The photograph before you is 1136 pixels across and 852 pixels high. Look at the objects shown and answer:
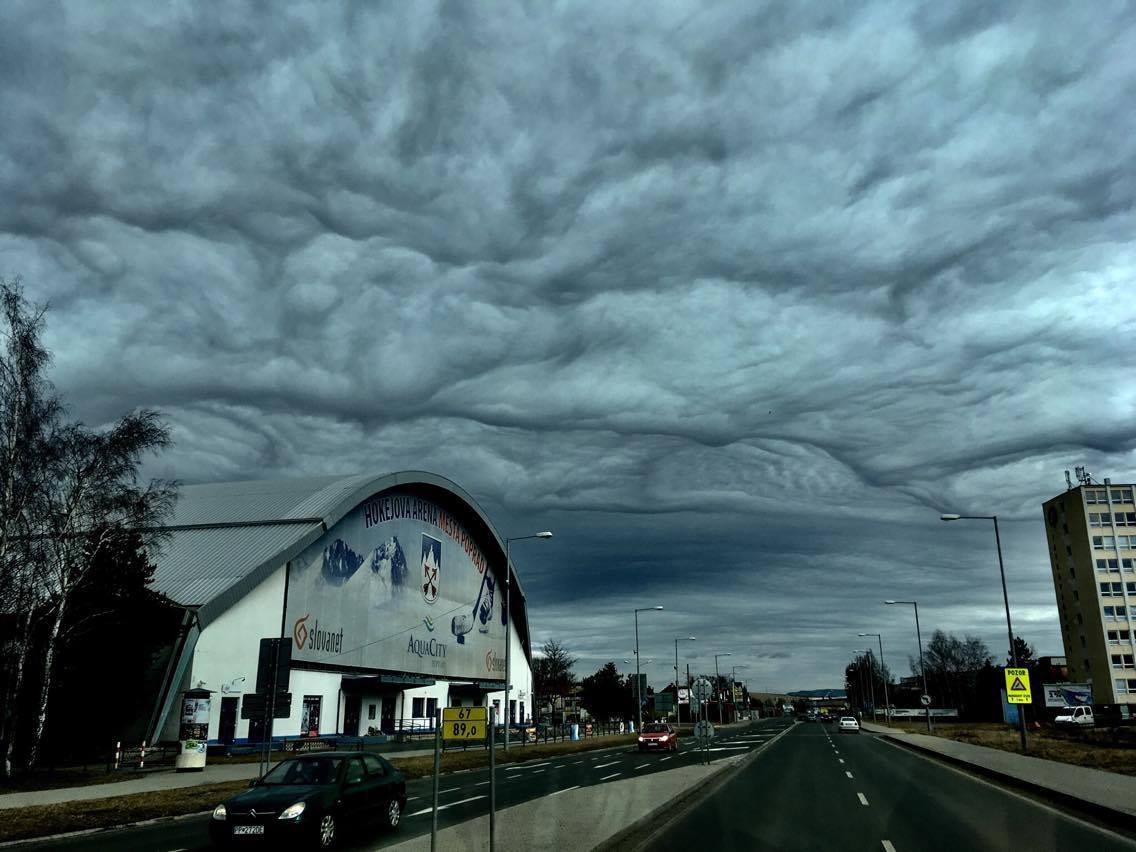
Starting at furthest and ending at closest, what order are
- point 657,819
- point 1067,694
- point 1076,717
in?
point 1067,694 < point 1076,717 < point 657,819

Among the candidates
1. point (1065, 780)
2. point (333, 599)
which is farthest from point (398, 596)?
point (1065, 780)

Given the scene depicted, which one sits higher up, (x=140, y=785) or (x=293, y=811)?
(x=293, y=811)

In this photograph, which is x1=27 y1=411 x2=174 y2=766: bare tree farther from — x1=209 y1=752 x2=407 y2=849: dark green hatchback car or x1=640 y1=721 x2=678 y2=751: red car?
x1=640 y1=721 x2=678 y2=751: red car

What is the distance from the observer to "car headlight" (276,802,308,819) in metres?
12.7

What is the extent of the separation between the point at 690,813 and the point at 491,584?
6045cm

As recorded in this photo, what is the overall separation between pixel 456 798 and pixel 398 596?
1483 inches

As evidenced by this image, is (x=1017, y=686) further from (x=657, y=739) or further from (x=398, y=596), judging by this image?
(x=398, y=596)

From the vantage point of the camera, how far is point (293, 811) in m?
12.8

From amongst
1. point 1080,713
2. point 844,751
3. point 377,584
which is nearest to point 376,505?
point 377,584

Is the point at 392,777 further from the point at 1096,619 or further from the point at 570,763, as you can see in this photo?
the point at 1096,619

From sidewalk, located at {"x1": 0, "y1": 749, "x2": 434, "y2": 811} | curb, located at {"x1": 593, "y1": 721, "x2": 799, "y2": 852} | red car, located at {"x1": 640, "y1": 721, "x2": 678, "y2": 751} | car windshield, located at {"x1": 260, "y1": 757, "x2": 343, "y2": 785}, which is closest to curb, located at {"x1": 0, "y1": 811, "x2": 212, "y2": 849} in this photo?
sidewalk, located at {"x1": 0, "y1": 749, "x2": 434, "y2": 811}

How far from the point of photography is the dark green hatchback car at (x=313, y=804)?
41.6 ft

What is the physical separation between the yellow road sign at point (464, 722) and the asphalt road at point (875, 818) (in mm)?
4337

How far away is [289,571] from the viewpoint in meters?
47.3
